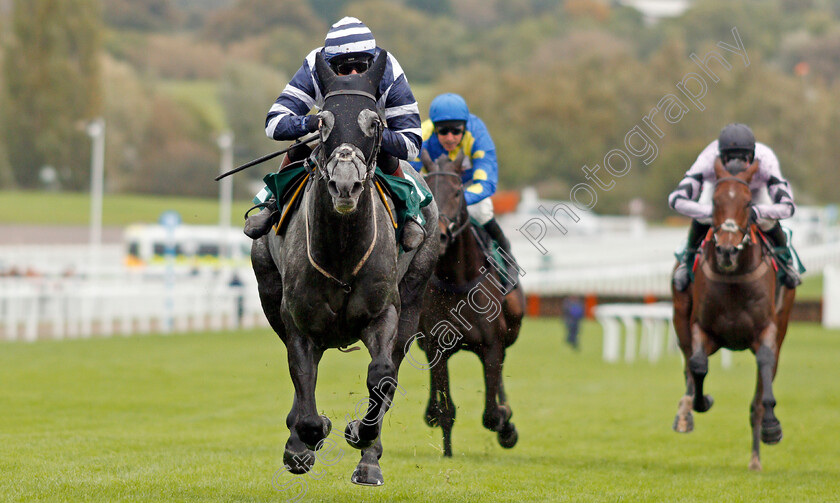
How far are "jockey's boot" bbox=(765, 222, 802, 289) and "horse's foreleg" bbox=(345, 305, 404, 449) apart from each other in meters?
3.88

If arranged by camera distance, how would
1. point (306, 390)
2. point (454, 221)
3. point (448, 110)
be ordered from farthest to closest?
point (448, 110)
point (454, 221)
point (306, 390)

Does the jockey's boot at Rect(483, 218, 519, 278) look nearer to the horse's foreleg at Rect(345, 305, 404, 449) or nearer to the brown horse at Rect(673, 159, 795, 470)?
A: the brown horse at Rect(673, 159, 795, 470)

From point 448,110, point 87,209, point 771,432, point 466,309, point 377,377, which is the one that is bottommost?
point 771,432

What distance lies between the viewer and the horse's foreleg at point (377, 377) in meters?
5.66

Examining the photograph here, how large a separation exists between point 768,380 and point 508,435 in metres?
1.82

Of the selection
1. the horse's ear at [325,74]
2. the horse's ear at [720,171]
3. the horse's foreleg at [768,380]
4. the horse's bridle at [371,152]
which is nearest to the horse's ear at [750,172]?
the horse's ear at [720,171]

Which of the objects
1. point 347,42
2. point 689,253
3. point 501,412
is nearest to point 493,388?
point 501,412

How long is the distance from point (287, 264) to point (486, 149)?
3009 mm

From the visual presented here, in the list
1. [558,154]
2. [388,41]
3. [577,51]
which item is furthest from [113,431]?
[388,41]

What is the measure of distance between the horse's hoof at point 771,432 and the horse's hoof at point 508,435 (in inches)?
66.2

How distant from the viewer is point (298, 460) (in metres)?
6.08

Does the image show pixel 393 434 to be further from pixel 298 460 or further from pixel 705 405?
pixel 298 460

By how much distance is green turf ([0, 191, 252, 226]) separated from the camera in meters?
54.6

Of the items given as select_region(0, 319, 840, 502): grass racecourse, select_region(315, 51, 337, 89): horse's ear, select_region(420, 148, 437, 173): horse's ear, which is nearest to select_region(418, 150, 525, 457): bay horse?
select_region(420, 148, 437, 173): horse's ear
